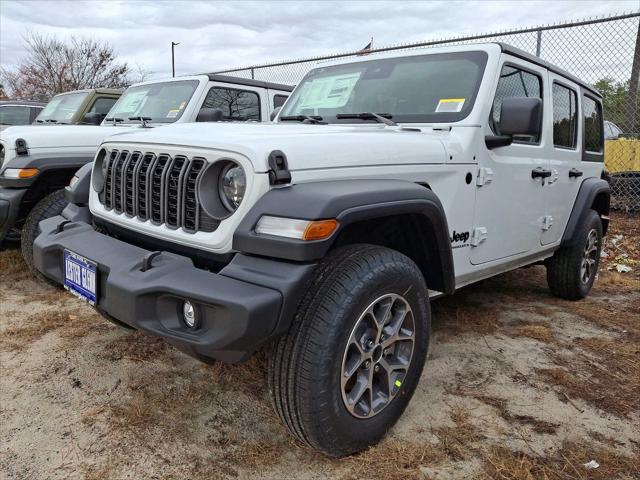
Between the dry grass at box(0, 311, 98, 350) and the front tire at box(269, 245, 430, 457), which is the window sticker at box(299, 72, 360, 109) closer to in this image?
the front tire at box(269, 245, 430, 457)

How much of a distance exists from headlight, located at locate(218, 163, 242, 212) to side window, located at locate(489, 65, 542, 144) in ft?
5.40

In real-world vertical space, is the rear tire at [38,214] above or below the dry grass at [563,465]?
above

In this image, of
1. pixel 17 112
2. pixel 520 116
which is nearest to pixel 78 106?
pixel 17 112

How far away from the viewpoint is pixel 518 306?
4.33 meters

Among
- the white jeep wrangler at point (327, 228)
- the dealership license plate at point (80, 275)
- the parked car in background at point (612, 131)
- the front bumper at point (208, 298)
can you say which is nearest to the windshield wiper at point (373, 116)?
the white jeep wrangler at point (327, 228)

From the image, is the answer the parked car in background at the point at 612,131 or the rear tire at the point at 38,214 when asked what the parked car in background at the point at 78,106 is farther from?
the parked car in background at the point at 612,131

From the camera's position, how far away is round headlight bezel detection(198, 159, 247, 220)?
205cm

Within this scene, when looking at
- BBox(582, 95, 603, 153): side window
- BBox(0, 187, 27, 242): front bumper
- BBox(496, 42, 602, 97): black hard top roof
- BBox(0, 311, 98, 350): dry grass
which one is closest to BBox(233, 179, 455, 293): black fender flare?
BBox(496, 42, 602, 97): black hard top roof

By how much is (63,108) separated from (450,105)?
229 inches

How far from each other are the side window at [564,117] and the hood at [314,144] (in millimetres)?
1547

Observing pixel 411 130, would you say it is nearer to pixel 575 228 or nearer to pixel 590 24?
pixel 575 228

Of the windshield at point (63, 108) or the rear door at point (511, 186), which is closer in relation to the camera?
the rear door at point (511, 186)

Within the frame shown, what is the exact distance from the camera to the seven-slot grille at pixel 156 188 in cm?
213

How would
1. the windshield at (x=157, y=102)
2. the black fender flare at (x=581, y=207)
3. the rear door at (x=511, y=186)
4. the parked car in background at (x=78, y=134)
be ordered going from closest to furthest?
1. the rear door at (x=511, y=186)
2. the parked car in background at (x=78, y=134)
3. the black fender flare at (x=581, y=207)
4. the windshield at (x=157, y=102)
